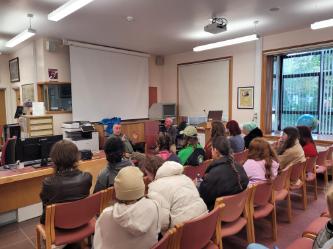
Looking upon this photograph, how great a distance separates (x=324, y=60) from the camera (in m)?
5.32

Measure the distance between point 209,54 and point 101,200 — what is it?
536 cm

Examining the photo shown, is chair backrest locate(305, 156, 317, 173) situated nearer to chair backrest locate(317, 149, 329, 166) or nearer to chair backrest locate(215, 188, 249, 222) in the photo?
chair backrest locate(317, 149, 329, 166)

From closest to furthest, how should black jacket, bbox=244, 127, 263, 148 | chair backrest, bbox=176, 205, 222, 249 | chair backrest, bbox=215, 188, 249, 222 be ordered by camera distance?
chair backrest, bbox=176, 205, 222, 249 → chair backrest, bbox=215, 188, 249, 222 → black jacket, bbox=244, 127, 263, 148

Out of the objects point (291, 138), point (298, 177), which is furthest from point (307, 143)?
point (298, 177)

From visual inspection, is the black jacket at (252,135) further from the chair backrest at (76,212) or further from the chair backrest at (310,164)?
the chair backrest at (76,212)

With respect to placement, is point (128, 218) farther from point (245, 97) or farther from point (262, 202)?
point (245, 97)

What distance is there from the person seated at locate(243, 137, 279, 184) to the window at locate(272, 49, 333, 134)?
11.6 ft

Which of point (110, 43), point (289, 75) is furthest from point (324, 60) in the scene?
point (110, 43)

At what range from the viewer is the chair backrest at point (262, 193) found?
7.46 feet

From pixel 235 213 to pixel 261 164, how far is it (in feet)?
2.42

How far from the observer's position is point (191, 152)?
3051mm

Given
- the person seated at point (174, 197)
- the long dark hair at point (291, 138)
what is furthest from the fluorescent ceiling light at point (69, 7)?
the long dark hair at point (291, 138)

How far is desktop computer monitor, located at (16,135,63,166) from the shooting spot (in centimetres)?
311

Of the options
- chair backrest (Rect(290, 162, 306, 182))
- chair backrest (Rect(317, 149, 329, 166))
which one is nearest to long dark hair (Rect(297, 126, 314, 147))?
chair backrest (Rect(317, 149, 329, 166))
